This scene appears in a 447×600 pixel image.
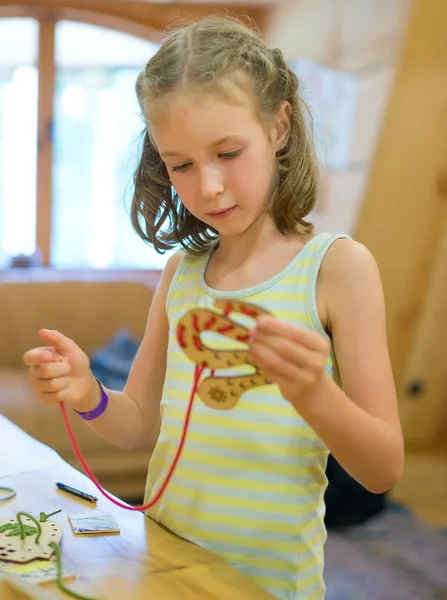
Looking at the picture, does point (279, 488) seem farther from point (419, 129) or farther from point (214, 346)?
point (419, 129)

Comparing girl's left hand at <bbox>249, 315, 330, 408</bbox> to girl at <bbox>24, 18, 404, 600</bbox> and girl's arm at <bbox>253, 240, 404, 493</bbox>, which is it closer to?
girl's arm at <bbox>253, 240, 404, 493</bbox>

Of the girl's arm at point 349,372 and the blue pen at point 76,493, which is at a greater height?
the girl's arm at point 349,372

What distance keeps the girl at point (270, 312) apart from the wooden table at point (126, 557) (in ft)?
0.22

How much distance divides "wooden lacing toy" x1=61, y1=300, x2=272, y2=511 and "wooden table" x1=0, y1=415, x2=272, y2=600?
53mm

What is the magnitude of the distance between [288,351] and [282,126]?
1.57 feet

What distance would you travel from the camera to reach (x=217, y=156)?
0.98 meters

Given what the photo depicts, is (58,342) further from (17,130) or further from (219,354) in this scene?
(17,130)

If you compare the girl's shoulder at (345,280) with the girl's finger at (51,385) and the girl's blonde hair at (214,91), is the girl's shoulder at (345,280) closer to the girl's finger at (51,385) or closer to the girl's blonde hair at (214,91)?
the girl's blonde hair at (214,91)

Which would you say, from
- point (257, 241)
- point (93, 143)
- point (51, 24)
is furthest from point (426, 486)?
point (51, 24)

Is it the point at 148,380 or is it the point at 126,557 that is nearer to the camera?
the point at 126,557

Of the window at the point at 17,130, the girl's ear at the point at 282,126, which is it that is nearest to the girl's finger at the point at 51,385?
the girl's ear at the point at 282,126

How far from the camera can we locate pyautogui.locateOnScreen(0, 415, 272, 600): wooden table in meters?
0.84

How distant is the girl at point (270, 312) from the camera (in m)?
0.96

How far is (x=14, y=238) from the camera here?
14.2 feet
